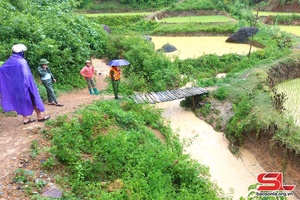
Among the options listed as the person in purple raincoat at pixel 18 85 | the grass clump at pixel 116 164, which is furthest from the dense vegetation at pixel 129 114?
the person in purple raincoat at pixel 18 85

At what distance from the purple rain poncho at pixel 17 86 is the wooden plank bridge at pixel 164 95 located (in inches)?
143

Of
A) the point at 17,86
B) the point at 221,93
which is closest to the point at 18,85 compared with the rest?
the point at 17,86

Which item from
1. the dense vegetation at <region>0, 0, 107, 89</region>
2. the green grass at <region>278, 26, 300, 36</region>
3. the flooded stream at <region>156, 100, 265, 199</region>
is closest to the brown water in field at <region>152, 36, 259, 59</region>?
the green grass at <region>278, 26, 300, 36</region>

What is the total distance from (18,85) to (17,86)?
0.03m

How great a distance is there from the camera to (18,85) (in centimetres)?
540

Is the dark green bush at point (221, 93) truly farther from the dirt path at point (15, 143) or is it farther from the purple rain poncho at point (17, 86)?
the purple rain poncho at point (17, 86)

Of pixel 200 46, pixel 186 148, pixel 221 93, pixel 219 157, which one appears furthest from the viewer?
pixel 200 46

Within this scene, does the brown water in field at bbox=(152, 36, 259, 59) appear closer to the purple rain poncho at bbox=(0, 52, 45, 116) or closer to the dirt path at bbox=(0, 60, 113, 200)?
the dirt path at bbox=(0, 60, 113, 200)

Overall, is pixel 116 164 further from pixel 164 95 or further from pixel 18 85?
pixel 164 95

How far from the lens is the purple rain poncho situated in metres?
5.34

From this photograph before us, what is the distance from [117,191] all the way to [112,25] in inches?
1005

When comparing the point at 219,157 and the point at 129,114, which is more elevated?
the point at 129,114

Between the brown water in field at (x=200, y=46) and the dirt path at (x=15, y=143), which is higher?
the dirt path at (x=15, y=143)

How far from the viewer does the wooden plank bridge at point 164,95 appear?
8.92 meters
